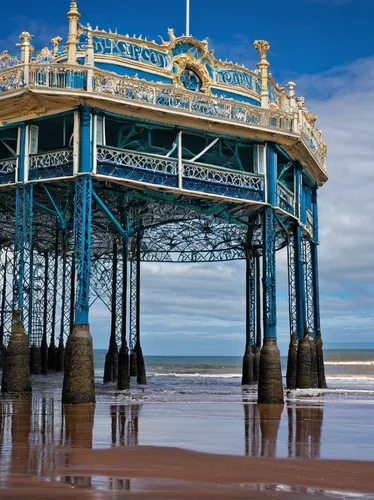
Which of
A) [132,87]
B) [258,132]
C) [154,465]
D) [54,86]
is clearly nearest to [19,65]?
[54,86]

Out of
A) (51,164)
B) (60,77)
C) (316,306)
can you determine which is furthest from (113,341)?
(60,77)

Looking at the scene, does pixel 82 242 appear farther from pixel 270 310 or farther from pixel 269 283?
pixel 270 310

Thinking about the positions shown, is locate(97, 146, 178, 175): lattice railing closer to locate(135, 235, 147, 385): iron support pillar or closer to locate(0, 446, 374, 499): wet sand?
locate(135, 235, 147, 385): iron support pillar

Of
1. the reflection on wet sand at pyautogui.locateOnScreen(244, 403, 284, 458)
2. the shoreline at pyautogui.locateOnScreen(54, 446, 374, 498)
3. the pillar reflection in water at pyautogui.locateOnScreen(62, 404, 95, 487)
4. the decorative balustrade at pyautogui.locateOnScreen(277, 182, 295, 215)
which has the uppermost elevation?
the decorative balustrade at pyautogui.locateOnScreen(277, 182, 295, 215)

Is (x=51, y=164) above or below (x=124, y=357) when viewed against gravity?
above

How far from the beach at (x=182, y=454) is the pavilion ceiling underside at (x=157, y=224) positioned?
13693mm

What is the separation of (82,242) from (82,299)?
1914 millimetres

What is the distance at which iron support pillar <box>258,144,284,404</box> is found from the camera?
2588 centimetres

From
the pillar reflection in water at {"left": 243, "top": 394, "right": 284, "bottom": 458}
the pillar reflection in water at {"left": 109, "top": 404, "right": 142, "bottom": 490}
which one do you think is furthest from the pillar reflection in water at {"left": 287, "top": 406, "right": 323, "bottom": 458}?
the pillar reflection in water at {"left": 109, "top": 404, "right": 142, "bottom": 490}

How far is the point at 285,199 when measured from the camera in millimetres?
32188

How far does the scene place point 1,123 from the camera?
2841 cm

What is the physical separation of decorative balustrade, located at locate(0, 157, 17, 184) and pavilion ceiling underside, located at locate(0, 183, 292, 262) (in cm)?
115

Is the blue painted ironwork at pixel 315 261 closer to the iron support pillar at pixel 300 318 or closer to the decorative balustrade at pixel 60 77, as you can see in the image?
the iron support pillar at pixel 300 318

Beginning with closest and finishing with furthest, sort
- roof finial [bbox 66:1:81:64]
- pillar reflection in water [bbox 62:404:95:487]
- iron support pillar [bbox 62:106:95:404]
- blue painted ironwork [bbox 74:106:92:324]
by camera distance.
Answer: pillar reflection in water [bbox 62:404:95:487] < iron support pillar [bbox 62:106:95:404] < blue painted ironwork [bbox 74:106:92:324] < roof finial [bbox 66:1:81:64]
